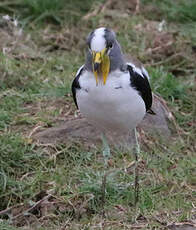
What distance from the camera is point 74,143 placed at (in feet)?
17.6

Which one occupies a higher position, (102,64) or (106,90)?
(102,64)

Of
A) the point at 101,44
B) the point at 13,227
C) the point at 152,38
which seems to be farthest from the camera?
the point at 152,38

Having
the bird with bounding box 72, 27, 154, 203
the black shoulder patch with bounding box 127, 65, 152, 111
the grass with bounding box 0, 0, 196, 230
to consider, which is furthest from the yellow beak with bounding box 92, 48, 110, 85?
the grass with bounding box 0, 0, 196, 230

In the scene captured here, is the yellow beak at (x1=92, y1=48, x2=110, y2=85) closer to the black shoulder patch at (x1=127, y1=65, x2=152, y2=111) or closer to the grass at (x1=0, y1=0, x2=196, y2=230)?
the black shoulder patch at (x1=127, y1=65, x2=152, y2=111)

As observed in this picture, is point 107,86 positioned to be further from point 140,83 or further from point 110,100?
point 140,83

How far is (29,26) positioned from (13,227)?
369cm

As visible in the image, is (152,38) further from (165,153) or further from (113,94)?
(113,94)

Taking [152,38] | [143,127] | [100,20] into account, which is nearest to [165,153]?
[143,127]

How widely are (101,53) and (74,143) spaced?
1475mm

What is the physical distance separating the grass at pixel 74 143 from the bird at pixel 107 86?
72 cm

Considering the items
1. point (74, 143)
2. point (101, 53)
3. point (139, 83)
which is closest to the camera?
point (101, 53)

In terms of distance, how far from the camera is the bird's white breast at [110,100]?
4.07 meters

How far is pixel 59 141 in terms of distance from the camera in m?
5.36

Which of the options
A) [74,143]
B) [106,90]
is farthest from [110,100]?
[74,143]
